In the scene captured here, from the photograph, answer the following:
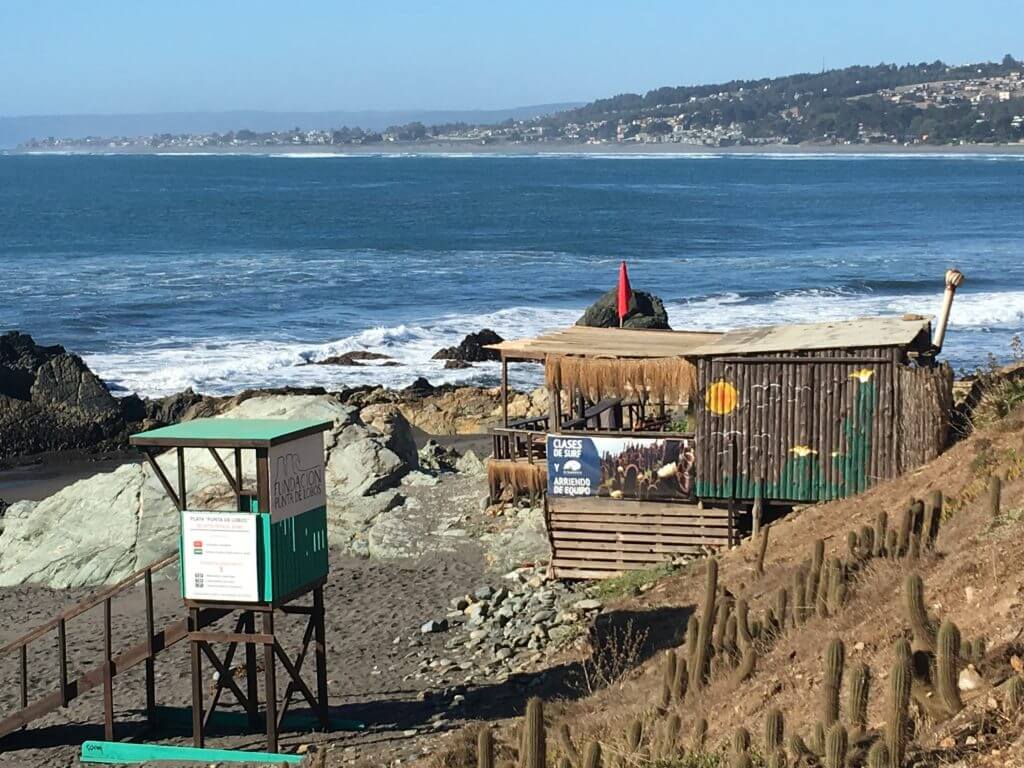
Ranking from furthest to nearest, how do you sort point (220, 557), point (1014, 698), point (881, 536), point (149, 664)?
point (149, 664)
point (220, 557)
point (881, 536)
point (1014, 698)

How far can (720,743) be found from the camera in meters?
10.5

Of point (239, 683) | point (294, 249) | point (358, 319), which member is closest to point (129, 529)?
point (239, 683)

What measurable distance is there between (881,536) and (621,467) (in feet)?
17.7

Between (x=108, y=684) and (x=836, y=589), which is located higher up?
(x=836, y=589)

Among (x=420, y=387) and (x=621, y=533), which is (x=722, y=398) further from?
(x=420, y=387)

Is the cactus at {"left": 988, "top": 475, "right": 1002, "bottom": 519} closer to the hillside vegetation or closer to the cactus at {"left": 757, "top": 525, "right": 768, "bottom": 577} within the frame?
the hillside vegetation

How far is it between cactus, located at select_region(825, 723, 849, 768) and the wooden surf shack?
967cm

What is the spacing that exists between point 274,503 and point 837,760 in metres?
7.62

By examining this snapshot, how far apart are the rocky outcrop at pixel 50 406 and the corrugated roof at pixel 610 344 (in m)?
19.0

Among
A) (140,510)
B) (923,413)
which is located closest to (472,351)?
(140,510)

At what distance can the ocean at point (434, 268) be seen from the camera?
50594 millimetres

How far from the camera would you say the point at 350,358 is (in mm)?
47938

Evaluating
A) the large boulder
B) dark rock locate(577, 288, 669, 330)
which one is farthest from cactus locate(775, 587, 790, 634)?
dark rock locate(577, 288, 669, 330)

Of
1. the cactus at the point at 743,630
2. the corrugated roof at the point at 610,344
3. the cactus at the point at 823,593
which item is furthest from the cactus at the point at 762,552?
the cactus at the point at 743,630
